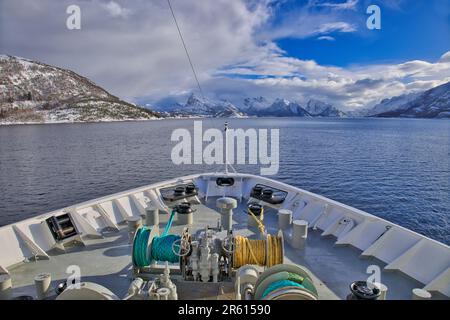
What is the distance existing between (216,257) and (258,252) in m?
0.99

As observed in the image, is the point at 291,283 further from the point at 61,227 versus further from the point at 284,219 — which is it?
the point at 61,227

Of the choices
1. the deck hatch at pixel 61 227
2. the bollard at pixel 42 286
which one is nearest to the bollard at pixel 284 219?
the deck hatch at pixel 61 227

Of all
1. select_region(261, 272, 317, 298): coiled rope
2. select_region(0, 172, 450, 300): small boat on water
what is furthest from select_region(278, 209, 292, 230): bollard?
select_region(261, 272, 317, 298): coiled rope

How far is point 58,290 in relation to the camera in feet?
16.2

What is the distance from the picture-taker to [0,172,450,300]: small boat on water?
14.6ft

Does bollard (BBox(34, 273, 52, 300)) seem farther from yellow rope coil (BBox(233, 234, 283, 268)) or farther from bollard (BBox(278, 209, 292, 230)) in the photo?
bollard (BBox(278, 209, 292, 230))

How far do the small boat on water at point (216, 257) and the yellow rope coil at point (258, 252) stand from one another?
0.02m

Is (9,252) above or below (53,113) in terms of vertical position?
below

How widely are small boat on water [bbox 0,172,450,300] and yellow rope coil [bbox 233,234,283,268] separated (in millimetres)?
20

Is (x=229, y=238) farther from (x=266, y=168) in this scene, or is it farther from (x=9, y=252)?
(x=266, y=168)

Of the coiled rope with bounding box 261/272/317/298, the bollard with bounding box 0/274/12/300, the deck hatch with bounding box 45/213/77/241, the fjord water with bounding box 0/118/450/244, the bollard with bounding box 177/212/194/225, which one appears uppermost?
the coiled rope with bounding box 261/272/317/298

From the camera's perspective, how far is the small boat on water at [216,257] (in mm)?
4465

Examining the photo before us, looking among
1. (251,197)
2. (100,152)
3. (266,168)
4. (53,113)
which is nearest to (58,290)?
(251,197)
